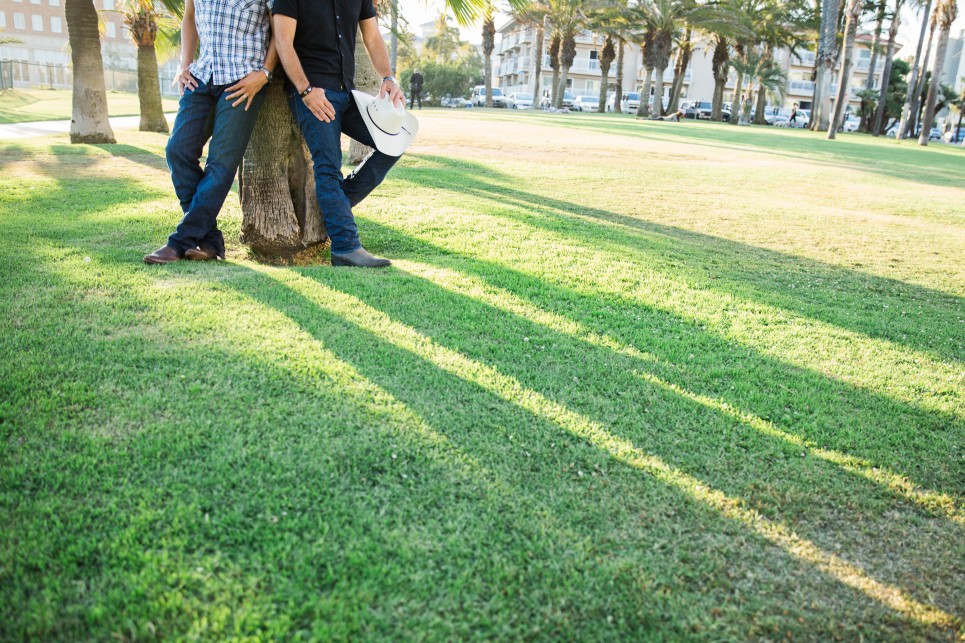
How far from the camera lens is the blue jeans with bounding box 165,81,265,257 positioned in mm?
4102

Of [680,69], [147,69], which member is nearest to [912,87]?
[680,69]

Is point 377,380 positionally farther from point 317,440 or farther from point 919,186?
point 919,186

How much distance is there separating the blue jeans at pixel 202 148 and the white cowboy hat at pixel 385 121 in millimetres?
672

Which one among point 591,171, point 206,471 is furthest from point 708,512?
point 591,171

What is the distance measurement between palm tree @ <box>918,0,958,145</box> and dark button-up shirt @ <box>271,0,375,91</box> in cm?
3527

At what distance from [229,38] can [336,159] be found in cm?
93

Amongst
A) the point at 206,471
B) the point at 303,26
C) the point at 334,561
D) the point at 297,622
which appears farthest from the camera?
the point at 303,26

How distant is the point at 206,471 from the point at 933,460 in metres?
2.71

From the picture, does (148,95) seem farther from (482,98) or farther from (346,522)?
(482,98)

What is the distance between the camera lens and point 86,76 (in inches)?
443

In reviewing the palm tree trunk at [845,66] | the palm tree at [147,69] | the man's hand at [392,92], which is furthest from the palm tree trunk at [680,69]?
the man's hand at [392,92]

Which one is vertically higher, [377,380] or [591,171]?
[591,171]

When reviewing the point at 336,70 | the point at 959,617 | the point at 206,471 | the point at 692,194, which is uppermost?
the point at 336,70

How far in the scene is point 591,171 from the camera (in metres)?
11.2
